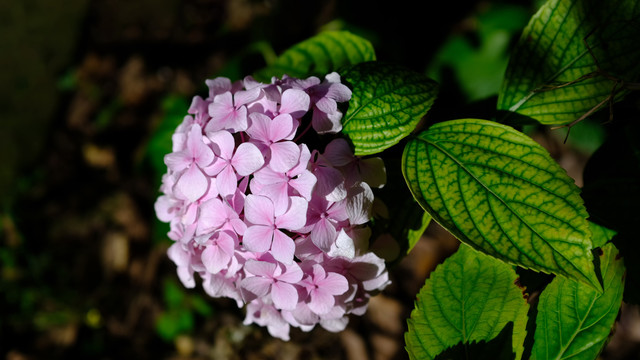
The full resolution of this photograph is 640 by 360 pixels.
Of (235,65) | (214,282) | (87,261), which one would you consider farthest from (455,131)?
(87,261)

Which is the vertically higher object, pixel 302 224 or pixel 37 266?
pixel 302 224

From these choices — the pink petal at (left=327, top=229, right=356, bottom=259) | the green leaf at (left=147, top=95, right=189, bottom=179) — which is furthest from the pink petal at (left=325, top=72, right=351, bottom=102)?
the green leaf at (left=147, top=95, right=189, bottom=179)

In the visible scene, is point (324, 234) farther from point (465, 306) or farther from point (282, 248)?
point (465, 306)

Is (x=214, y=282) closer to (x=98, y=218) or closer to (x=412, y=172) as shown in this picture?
(x=412, y=172)

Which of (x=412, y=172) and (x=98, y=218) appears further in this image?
(x=98, y=218)

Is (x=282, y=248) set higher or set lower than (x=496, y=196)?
lower

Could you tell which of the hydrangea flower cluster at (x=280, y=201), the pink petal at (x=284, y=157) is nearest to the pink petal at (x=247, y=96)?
the hydrangea flower cluster at (x=280, y=201)

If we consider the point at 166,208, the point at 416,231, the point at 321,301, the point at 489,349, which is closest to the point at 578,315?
the point at 489,349
